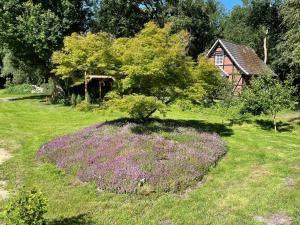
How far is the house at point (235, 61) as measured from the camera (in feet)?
117

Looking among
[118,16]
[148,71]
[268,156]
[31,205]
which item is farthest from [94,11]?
[31,205]

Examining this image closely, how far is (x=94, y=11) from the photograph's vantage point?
35406 mm

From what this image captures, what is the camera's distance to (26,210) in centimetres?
570

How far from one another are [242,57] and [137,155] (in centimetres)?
2856

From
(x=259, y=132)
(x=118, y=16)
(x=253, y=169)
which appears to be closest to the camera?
(x=253, y=169)

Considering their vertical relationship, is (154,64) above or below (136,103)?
above

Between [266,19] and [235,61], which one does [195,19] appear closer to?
[235,61]

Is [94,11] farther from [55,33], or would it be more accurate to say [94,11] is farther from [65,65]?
[65,65]

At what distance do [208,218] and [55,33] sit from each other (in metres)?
24.9

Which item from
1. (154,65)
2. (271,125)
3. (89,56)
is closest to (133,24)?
(271,125)

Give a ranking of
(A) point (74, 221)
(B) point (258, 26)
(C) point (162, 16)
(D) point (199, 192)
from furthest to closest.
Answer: (B) point (258, 26)
(C) point (162, 16)
(D) point (199, 192)
(A) point (74, 221)

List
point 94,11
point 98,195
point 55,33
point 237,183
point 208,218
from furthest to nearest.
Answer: point 94,11 → point 55,33 → point 237,183 → point 98,195 → point 208,218

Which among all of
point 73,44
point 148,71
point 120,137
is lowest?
point 120,137

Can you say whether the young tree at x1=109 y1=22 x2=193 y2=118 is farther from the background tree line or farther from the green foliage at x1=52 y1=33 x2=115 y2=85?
the background tree line
